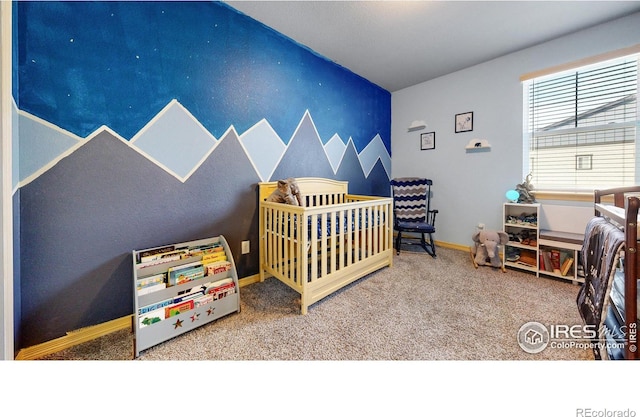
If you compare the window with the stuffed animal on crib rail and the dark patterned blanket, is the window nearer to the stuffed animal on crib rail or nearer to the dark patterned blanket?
the dark patterned blanket

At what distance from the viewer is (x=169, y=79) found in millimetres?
1598

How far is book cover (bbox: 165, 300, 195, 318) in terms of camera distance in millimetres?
1315

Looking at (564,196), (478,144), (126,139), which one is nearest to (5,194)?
(126,139)

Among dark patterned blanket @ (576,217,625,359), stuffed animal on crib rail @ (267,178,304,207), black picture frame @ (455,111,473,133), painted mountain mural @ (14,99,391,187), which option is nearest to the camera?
dark patterned blanket @ (576,217,625,359)

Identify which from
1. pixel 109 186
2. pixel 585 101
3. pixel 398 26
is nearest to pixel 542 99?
pixel 585 101

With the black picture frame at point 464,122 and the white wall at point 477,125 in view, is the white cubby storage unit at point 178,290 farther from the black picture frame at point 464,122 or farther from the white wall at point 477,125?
the black picture frame at point 464,122

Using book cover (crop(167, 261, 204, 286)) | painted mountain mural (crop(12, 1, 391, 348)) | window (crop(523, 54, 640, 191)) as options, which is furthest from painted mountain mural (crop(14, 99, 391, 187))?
window (crop(523, 54, 640, 191))

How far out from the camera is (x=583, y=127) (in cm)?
224

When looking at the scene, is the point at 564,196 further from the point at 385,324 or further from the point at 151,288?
the point at 151,288

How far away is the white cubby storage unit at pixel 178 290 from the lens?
4.13ft

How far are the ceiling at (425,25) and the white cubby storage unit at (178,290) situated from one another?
79.6 inches

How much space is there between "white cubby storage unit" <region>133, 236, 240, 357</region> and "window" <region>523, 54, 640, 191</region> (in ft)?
10.9

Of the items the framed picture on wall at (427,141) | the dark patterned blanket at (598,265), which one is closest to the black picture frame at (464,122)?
the framed picture on wall at (427,141)
